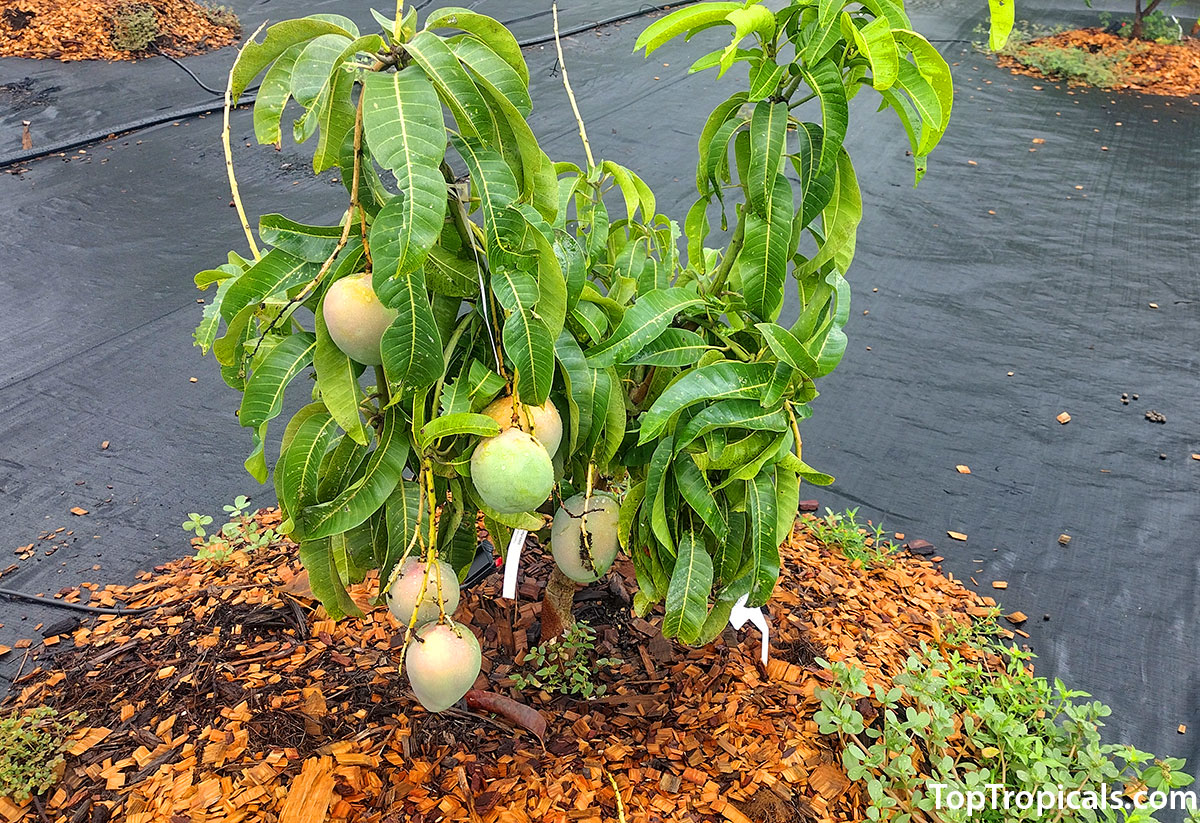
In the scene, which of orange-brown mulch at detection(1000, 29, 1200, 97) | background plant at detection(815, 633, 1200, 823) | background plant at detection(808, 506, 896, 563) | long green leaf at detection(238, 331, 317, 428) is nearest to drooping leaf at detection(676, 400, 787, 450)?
long green leaf at detection(238, 331, 317, 428)

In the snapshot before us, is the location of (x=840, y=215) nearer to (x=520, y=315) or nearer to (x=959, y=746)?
(x=520, y=315)

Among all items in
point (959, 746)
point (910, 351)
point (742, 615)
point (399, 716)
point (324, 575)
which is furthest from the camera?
point (910, 351)

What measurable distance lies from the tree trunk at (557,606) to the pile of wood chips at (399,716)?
111mm

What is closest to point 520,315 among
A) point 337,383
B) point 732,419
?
point 337,383

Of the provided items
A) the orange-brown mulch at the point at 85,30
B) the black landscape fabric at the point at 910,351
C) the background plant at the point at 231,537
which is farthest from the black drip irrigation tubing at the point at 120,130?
the background plant at the point at 231,537

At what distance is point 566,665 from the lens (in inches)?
72.9

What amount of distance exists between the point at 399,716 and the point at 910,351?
101 inches

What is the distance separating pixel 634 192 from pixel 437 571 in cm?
82

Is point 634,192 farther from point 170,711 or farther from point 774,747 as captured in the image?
point 170,711

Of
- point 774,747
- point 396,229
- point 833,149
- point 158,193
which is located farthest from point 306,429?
point 158,193

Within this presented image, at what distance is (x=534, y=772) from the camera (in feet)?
5.29

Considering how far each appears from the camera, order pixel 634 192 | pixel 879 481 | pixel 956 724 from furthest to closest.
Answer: pixel 879 481 → pixel 956 724 → pixel 634 192

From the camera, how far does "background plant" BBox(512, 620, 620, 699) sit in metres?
1.81

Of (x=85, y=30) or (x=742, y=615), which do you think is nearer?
(x=742, y=615)
